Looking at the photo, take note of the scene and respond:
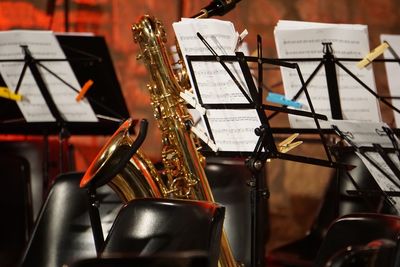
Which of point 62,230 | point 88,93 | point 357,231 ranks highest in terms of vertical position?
point 88,93

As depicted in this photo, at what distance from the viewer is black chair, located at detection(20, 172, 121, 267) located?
3205 mm

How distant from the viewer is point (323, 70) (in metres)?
3.38

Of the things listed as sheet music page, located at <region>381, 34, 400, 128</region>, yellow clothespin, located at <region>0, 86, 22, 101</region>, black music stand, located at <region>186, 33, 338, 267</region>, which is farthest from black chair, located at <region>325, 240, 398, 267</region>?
yellow clothespin, located at <region>0, 86, 22, 101</region>

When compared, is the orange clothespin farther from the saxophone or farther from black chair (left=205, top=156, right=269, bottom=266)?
black chair (left=205, top=156, right=269, bottom=266)

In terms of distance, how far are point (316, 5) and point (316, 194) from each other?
130cm

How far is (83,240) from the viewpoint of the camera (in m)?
3.24

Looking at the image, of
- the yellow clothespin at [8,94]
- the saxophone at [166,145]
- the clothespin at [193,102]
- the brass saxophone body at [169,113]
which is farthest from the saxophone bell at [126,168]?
the yellow clothespin at [8,94]

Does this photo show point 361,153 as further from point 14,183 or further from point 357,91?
point 14,183

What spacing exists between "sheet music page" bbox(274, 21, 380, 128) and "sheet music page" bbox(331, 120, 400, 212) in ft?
0.65

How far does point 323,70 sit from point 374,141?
419 mm

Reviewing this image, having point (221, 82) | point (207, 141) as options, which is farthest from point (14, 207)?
point (221, 82)

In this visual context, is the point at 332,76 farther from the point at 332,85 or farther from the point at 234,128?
the point at 234,128

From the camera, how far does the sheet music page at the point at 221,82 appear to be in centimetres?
304

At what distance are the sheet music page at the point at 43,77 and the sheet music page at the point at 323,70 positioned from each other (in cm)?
146
